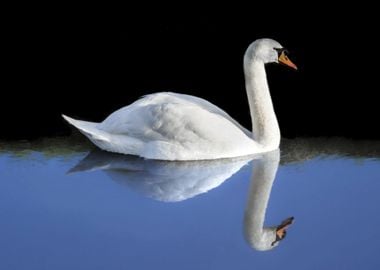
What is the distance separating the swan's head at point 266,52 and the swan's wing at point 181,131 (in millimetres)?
521

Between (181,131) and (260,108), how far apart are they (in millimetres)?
703

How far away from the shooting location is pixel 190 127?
24.1 feet

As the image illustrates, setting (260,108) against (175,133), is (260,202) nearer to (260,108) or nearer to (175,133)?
(175,133)

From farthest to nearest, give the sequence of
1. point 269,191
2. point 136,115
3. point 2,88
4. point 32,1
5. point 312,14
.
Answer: point 32,1, point 312,14, point 2,88, point 136,115, point 269,191

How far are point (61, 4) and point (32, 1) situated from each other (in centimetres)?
73

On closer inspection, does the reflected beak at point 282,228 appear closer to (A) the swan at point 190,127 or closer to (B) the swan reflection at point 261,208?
(B) the swan reflection at point 261,208

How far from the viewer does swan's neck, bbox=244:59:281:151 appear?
25.2 ft

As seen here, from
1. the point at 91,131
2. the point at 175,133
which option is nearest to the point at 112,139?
the point at 91,131

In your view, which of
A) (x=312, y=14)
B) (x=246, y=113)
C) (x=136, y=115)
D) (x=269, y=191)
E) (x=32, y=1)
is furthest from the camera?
(x=32, y=1)

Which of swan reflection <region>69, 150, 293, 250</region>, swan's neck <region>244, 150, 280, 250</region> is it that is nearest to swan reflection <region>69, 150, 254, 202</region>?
swan reflection <region>69, 150, 293, 250</region>

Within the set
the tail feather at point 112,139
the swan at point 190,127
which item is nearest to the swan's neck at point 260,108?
the swan at point 190,127

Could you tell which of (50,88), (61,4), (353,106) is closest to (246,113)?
(353,106)

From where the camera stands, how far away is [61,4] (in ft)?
52.7

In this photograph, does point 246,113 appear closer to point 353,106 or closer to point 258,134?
point 353,106
